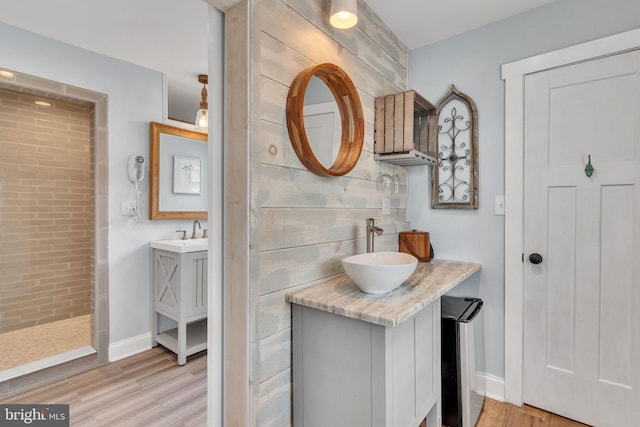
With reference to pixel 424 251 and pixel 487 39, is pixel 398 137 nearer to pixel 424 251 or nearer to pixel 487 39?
pixel 424 251

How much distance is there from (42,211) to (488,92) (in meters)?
4.06

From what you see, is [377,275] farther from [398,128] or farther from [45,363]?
[45,363]

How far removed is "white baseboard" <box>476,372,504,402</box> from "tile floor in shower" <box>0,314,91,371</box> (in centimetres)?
300

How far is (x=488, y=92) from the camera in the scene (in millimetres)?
2020

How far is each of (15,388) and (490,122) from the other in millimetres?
3489

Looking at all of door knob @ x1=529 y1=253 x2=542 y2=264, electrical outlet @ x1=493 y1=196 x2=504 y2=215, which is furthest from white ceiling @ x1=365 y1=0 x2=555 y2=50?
door knob @ x1=529 y1=253 x2=542 y2=264

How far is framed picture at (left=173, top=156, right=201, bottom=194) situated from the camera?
2850 millimetres

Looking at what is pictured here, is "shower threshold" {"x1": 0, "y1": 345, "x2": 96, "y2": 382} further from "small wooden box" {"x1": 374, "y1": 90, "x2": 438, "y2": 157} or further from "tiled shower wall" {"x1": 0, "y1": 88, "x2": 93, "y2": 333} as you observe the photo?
"small wooden box" {"x1": 374, "y1": 90, "x2": 438, "y2": 157}

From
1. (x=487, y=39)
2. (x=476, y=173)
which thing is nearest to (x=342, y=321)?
(x=476, y=173)

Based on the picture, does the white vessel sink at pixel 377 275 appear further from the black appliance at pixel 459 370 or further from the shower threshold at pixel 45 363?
the shower threshold at pixel 45 363

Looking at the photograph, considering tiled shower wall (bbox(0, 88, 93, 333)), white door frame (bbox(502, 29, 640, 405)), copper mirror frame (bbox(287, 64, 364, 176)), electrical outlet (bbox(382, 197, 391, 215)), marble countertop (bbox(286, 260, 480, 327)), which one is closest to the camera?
marble countertop (bbox(286, 260, 480, 327))

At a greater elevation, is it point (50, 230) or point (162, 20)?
point (162, 20)

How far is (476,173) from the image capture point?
206 cm

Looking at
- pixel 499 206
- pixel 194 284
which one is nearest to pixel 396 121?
pixel 499 206
